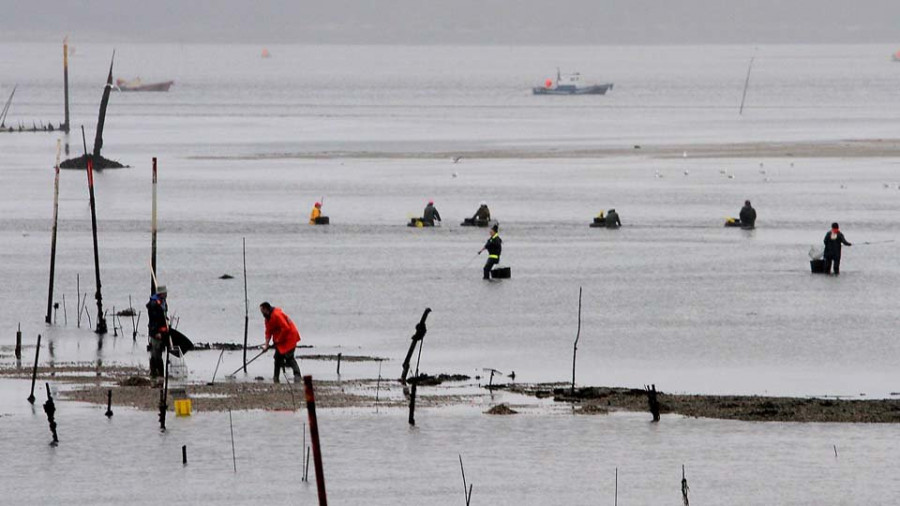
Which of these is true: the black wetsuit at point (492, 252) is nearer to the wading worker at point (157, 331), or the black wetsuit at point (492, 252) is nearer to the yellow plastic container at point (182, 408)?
the wading worker at point (157, 331)

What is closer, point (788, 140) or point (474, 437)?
point (474, 437)

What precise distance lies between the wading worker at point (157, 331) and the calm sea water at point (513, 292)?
788 millimetres

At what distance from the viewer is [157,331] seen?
27.3m

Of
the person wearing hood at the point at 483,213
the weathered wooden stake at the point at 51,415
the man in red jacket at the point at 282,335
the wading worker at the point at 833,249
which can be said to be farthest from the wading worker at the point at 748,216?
the weathered wooden stake at the point at 51,415

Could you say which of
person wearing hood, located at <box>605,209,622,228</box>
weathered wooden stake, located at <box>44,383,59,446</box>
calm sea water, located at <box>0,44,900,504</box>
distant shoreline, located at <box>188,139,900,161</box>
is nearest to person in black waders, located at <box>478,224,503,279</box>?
calm sea water, located at <box>0,44,900,504</box>

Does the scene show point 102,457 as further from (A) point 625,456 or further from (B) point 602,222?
(B) point 602,222

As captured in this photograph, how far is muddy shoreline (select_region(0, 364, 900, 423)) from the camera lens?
2542 centimetres

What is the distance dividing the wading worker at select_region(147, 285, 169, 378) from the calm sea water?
79cm

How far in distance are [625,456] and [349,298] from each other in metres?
17.5

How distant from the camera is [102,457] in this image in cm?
2281

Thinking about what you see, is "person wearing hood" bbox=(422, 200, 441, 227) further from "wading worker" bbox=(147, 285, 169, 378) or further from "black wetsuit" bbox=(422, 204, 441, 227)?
"wading worker" bbox=(147, 285, 169, 378)

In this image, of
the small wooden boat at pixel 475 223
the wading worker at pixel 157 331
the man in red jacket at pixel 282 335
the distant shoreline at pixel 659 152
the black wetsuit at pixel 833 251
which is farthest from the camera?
the distant shoreline at pixel 659 152

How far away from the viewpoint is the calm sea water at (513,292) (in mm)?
22672

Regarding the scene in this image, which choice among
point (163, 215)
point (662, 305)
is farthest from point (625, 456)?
point (163, 215)
